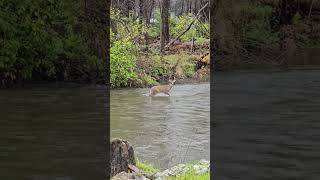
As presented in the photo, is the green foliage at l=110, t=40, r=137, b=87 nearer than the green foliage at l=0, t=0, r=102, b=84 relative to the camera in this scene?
No

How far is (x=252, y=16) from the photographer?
3284 cm

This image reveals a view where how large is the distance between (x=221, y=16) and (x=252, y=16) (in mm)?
2163

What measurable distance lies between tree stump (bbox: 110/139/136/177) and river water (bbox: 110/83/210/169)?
1172mm

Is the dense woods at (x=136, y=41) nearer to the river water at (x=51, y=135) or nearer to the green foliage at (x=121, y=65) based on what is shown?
the green foliage at (x=121, y=65)

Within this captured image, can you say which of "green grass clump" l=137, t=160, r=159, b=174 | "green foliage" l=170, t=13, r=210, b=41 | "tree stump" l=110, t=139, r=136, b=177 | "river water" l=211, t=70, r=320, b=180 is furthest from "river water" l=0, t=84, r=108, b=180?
"green foliage" l=170, t=13, r=210, b=41

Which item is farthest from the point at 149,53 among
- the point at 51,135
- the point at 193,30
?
the point at 51,135

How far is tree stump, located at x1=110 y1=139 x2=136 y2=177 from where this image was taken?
8.95m

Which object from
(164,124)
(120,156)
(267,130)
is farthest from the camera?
(164,124)

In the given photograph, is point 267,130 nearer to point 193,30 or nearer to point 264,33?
point 264,33

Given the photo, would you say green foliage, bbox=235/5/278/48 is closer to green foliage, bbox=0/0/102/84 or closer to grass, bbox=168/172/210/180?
green foliage, bbox=0/0/102/84

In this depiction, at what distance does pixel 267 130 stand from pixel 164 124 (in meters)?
3.20

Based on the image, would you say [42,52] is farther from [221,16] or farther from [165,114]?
[221,16]

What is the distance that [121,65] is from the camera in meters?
24.6

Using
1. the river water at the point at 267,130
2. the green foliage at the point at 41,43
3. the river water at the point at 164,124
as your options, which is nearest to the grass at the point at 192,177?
the river water at the point at 267,130
